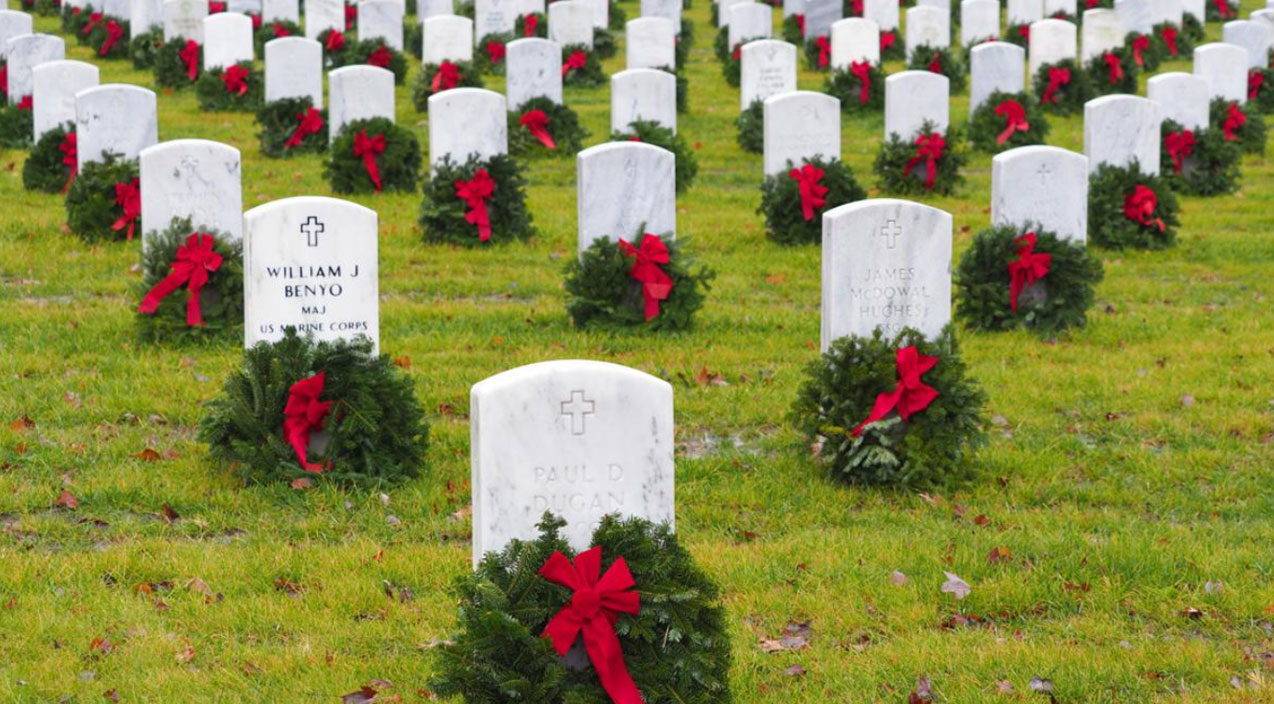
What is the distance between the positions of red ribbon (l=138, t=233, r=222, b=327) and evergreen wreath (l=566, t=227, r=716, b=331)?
221 cm

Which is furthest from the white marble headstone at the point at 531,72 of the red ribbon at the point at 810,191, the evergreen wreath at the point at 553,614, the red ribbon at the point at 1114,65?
the evergreen wreath at the point at 553,614

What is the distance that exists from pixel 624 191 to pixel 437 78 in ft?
30.9

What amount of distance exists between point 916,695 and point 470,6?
21826mm

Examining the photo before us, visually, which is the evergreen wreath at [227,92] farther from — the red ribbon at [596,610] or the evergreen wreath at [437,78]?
the red ribbon at [596,610]

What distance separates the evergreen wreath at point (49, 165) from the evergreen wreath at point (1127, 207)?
8.56 m

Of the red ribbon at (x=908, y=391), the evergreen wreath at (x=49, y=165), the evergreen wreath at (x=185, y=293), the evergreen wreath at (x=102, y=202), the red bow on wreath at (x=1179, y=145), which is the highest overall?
the red bow on wreath at (x=1179, y=145)

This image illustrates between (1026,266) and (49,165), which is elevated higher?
(49,165)

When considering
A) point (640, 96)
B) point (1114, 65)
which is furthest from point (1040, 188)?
point (1114, 65)

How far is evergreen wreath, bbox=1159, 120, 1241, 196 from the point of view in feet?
52.7

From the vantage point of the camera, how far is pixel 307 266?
323 inches

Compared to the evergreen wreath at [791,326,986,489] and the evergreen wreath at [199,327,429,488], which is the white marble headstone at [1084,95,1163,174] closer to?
the evergreen wreath at [791,326,986,489]

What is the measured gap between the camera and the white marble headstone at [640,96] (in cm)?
1627

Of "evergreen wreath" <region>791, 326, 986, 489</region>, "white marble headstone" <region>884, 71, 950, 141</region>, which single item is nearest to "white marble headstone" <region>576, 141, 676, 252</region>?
"evergreen wreath" <region>791, 326, 986, 489</region>

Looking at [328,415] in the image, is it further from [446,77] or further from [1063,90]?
[1063,90]
